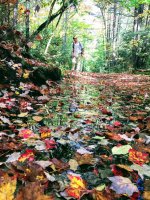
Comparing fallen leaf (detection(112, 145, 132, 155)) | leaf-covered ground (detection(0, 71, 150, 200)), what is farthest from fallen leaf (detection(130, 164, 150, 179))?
fallen leaf (detection(112, 145, 132, 155))

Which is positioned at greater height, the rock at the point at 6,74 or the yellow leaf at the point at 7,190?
the rock at the point at 6,74

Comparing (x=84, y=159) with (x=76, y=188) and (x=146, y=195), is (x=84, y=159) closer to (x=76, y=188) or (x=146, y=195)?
(x=76, y=188)

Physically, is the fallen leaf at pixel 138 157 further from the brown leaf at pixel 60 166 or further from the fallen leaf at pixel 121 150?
the brown leaf at pixel 60 166

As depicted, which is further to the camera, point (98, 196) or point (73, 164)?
point (73, 164)

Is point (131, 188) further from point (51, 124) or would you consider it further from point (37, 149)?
point (51, 124)

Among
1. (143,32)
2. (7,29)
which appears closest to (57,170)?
(7,29)

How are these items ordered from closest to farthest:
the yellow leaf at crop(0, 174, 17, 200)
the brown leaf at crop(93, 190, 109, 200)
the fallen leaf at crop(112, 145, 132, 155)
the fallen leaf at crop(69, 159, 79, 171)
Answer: the yellow leaf at crop(0, 174, 17, 200)
the brown leaf at crop(93, 190, 109, 200)
the fallen leaf at crop(69, 159, 79, 171)
the fallen leaf at crop(112, 145, 132, 155)

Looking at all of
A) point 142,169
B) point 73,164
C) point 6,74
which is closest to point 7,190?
point 73,164

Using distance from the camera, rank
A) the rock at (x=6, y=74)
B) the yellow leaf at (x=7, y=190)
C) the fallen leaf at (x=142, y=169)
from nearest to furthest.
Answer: the yellow leaf at (x=7, y=190) < the fallen leaf at (x=142, y=169) < the rock at (x=6, y=74)

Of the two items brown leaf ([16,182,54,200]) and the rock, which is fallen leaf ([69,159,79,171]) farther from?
the rock

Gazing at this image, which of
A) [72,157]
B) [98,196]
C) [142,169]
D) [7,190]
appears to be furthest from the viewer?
[72,157]

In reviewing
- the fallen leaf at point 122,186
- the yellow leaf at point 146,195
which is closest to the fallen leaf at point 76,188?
the fallen leaf at point 122,186

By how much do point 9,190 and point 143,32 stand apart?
14.4 metres

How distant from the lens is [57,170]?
1.40 metres
